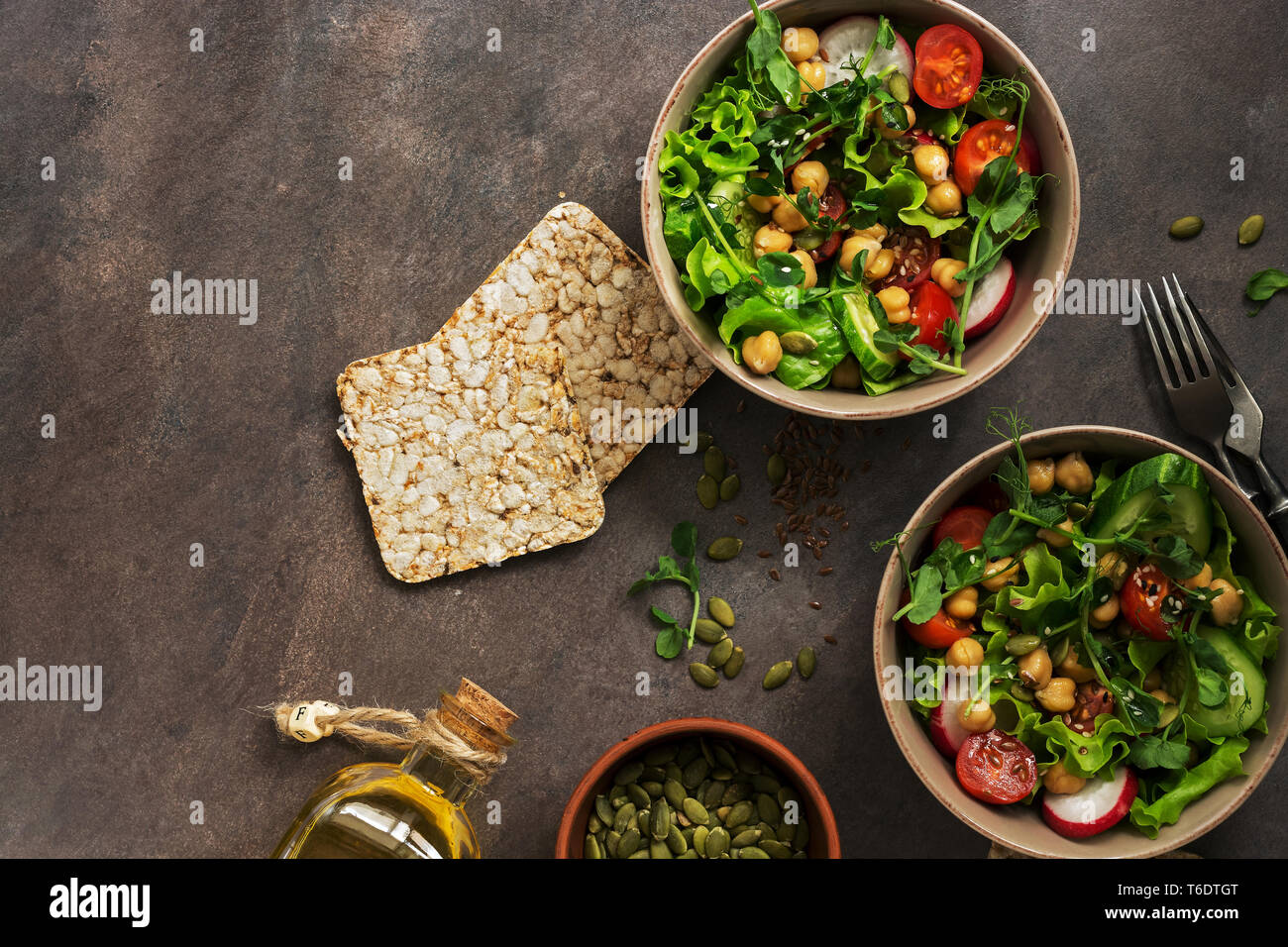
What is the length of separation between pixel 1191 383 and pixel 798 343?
0.91 m

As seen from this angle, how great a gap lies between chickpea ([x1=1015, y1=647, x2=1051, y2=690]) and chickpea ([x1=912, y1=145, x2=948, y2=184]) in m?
0.89

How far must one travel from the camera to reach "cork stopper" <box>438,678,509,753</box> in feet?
5.63

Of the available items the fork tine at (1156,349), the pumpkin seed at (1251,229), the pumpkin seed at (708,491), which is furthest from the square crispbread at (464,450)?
the pumpkin seed at (1251,229)

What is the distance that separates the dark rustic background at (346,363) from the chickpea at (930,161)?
531mm

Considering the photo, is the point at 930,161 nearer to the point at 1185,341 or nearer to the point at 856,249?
the point at 856,249

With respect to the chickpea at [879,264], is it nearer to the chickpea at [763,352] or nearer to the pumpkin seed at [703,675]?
the chickpea at [763,352]

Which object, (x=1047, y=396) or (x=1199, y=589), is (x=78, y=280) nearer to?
(x=1047, y=396)

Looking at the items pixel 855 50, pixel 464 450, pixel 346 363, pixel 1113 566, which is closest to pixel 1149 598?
pixel 1113 566

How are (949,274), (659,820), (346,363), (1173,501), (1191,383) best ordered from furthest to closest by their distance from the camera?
1. (346,363)
2. (1191,383)
3. (659,820)
4. (949,274)
5. (1173,501)

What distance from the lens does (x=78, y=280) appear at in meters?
2.04

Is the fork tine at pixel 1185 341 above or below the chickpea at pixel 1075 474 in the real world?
above

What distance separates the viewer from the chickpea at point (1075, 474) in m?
1.68

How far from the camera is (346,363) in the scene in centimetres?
202

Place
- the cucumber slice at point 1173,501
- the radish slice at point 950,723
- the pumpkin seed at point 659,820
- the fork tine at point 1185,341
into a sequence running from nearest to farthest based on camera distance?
the cucumber slice at point 1173,501
the radish slice at point 950,723
the pumpkin seed at point 659,820
the fork tine at point 1185,341
